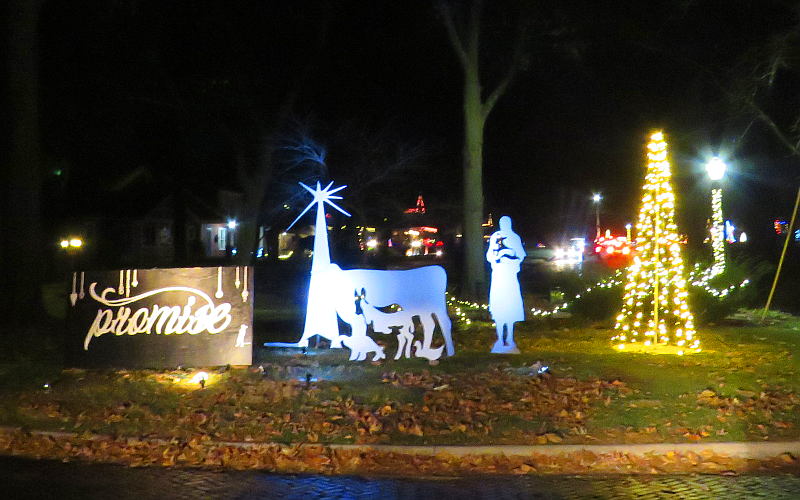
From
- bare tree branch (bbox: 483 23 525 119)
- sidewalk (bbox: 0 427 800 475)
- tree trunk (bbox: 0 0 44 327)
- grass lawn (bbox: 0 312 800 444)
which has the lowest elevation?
sidewalk (bbox: 0 427 800 475)

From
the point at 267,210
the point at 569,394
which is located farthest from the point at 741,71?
the point at 267,210

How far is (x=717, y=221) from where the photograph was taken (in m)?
26.1

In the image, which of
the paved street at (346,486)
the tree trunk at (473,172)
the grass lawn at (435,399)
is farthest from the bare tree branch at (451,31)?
the paved street at (346,486)

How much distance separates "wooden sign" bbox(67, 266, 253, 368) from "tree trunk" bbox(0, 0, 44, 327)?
646cm

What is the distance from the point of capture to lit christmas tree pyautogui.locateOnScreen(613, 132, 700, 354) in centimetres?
1428

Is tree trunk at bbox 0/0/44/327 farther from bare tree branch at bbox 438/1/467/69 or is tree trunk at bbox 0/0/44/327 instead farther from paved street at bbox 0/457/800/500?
paved street at bbox 0/457/800/500

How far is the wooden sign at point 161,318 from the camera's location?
1181 cm

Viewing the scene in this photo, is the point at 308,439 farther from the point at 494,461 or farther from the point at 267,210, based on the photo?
the point at 267,210

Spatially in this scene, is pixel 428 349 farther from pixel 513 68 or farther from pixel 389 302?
pixel 513 68

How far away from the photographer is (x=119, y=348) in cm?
1182

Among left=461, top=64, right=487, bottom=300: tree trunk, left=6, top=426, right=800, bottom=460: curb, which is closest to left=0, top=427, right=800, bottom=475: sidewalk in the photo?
left=6, top=426, right=800, bottom=460: curb

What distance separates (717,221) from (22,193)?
1909 centimetres

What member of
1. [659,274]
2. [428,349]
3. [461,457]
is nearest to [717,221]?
[659,274]

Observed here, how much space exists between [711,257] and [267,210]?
1247 inches
